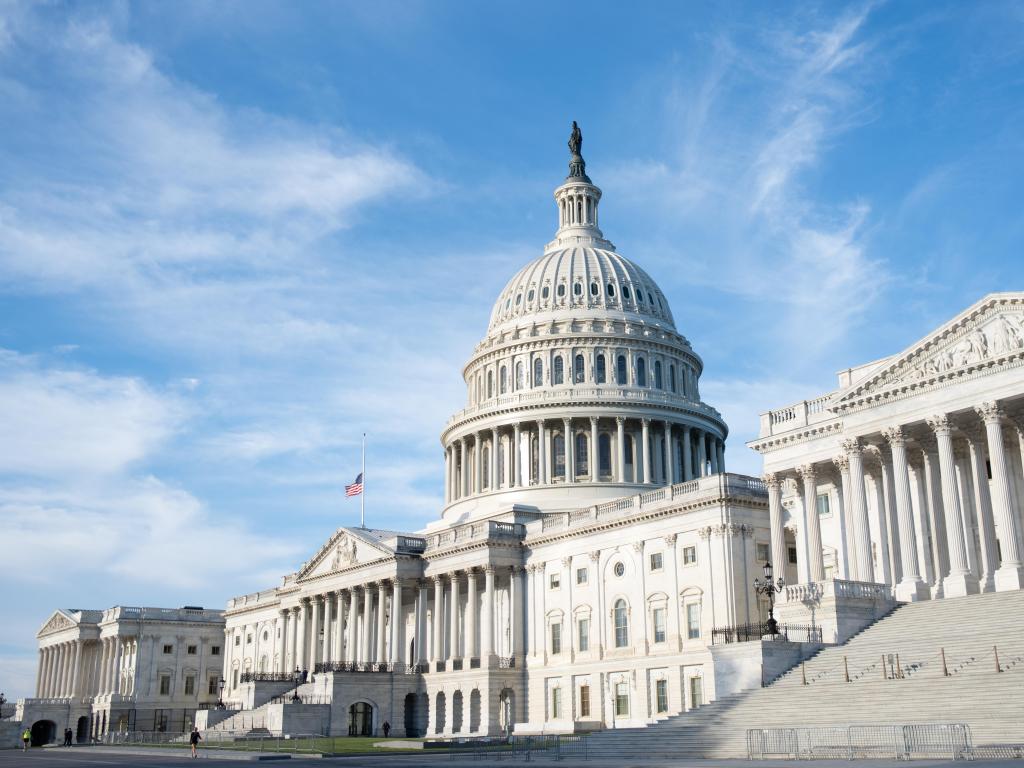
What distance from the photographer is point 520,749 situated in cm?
5541

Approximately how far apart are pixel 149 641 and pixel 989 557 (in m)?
108

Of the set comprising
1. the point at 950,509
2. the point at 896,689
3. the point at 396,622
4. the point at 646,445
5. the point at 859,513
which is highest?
the point at 646,445

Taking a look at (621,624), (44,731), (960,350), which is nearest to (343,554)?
(621,624)

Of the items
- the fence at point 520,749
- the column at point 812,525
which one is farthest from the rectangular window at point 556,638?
the column at point 812,525

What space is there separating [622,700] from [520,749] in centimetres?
2263

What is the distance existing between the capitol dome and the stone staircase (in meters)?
46.8

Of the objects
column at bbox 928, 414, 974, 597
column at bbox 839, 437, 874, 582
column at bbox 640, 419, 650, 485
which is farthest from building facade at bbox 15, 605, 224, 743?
column at bbox 928, 414, 974, 597

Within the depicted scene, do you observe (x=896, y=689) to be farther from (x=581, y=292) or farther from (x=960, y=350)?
(x=581, y=292)

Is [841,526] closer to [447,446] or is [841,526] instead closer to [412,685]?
[412,685]

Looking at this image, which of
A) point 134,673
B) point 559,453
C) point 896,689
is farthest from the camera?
point 134,673

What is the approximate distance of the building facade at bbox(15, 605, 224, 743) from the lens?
134625 mm

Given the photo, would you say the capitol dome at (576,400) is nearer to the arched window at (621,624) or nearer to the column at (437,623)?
the column at (437,623)

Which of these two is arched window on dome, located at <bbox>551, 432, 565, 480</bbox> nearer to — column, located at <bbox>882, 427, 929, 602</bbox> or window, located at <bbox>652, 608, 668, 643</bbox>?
window, located at <bbox>652, 608, 668, 643</bbox>

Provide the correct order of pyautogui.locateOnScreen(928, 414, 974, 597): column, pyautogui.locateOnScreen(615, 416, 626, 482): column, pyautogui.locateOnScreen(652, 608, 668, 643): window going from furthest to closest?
pyautogui.locateOnScreen(615, 416, 626, 482): column < pyautogui.locateOnScreen(652, 608, 668, 643): window < pyautogui.locateOnScreen(928, 414, 974, 597): column
